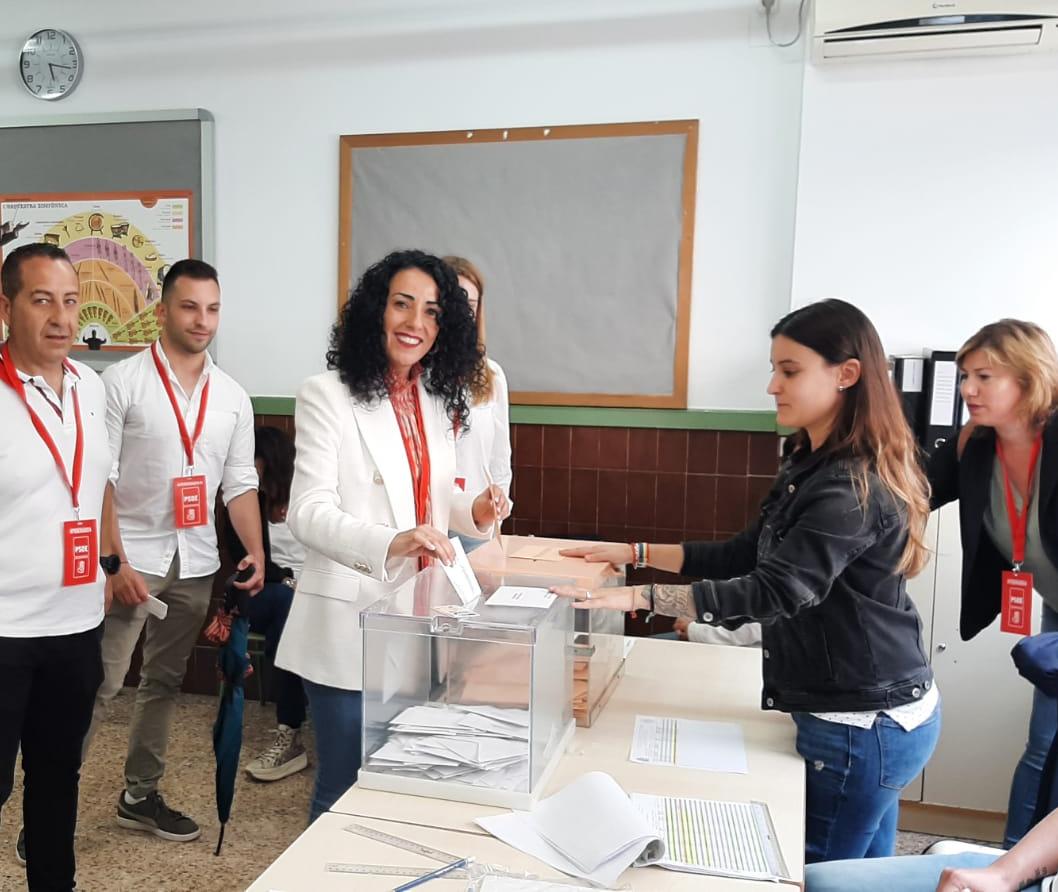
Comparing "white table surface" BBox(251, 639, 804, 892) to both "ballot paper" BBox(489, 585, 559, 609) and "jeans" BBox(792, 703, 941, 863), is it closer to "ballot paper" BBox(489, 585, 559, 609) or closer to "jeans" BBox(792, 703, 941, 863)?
"jeans" BBox(792, 703, 941, 863)

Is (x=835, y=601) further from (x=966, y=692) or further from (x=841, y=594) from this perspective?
(x=966, y=692)

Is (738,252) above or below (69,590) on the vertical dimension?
above

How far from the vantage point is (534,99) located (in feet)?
12.0

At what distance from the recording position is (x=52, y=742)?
223cm

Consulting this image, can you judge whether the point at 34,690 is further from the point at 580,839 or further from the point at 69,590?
the point at 580,839

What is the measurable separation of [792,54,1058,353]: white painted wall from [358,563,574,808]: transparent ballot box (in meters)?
2.12

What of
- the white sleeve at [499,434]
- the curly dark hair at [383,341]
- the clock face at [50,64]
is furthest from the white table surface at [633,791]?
the clock face at [50,64]

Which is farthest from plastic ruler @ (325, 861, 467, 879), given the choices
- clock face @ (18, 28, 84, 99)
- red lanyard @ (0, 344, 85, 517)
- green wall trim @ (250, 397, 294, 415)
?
clock face @ (18, 28, 84, 99)

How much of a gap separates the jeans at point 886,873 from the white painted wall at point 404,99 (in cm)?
210

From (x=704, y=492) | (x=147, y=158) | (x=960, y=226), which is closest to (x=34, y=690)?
(x=704, y=492)

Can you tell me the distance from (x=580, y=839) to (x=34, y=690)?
1515 mm

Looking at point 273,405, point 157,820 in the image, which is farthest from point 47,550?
point 273,405

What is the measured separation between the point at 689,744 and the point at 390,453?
837mm

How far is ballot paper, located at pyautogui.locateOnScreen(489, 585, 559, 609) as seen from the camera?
64.8 inches
